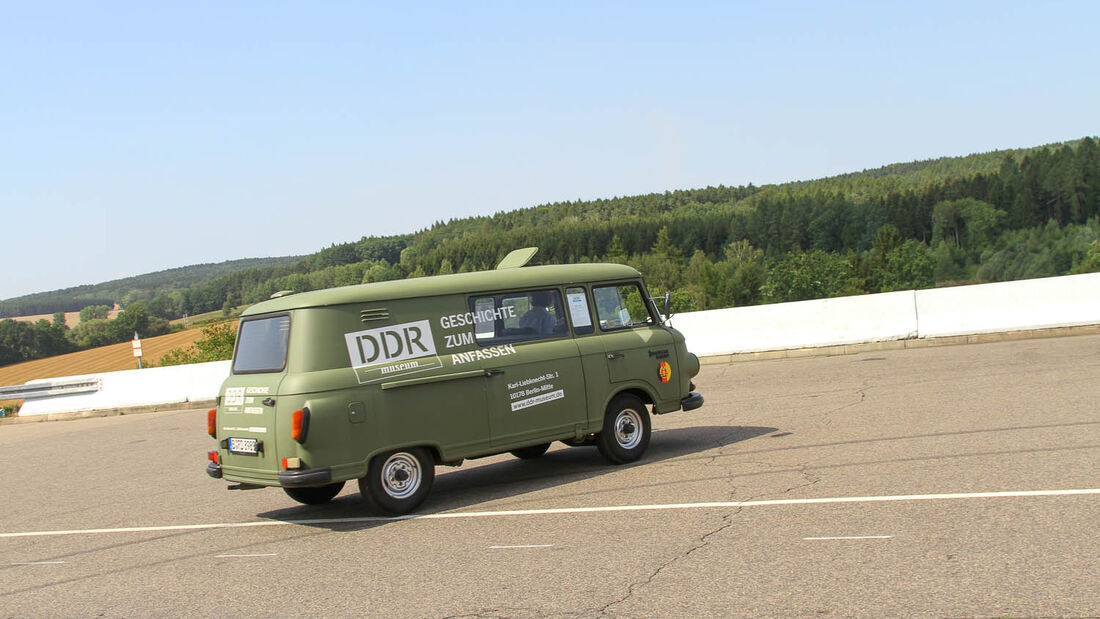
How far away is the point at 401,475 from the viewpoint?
855 centimetres

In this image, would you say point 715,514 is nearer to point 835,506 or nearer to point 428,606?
point 835,506

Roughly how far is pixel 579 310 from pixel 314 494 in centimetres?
322

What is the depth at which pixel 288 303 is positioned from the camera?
338 inches

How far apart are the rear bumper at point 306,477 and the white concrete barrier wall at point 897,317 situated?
15.5 metres

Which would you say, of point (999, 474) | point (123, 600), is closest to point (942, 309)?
point (999, 474)

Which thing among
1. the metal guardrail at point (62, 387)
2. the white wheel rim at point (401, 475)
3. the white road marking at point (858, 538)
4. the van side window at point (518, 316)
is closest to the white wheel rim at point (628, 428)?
the van side window at point (518, 316)

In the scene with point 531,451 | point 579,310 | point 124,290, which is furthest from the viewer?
point 124,290

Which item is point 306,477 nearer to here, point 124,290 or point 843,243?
point 124,290

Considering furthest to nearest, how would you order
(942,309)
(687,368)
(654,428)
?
(942,309) < (654,428) < (687,368)

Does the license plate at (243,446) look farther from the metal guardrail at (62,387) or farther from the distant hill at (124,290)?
the distant hill at (124,290)

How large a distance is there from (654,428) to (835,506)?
569 cm

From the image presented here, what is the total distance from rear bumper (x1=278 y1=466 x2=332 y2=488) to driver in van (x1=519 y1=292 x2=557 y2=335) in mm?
2574

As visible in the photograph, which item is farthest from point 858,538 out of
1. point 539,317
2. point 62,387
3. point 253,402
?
point 62,387

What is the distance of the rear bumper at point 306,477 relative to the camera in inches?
310
